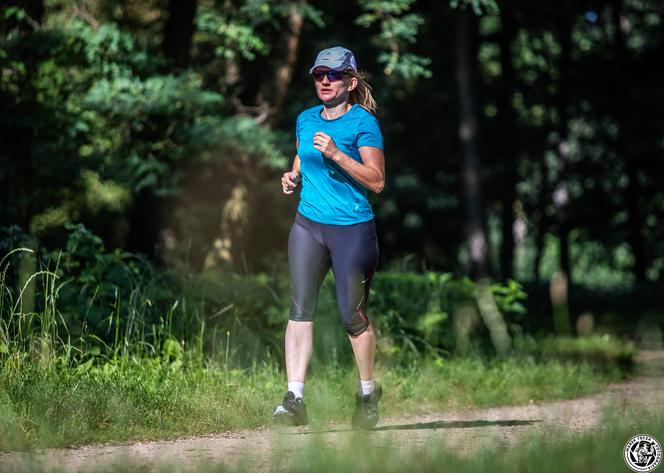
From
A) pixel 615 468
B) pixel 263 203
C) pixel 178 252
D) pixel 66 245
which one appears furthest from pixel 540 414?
pixel 263 203

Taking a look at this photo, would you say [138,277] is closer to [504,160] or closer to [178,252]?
[178,252]

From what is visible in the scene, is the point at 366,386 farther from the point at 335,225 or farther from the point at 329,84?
the point at 329,84

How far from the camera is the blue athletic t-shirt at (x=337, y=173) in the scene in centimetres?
702

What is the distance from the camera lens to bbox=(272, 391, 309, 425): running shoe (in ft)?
22.8

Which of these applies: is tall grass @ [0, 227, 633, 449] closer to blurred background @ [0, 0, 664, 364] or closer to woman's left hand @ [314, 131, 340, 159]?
blurred background @ [0, 0, 664, 364]

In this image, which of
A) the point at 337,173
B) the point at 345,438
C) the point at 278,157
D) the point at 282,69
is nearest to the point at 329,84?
the point at 337,173

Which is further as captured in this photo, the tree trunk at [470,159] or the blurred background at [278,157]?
the tree trunk at [470,159]

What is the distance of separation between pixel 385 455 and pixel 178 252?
12.9 metres

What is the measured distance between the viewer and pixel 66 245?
10.7 meters

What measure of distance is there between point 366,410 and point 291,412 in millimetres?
533

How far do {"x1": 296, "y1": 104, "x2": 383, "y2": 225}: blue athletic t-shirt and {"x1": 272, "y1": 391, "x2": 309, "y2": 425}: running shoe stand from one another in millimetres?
1075

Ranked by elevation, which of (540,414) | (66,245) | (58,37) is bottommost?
(540,414)

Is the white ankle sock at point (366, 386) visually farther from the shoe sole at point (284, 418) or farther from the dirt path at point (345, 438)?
the shoe sole at point (284, 418)

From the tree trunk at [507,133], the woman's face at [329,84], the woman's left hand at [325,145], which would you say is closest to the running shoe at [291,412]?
the woman's left hand at [325,145]
